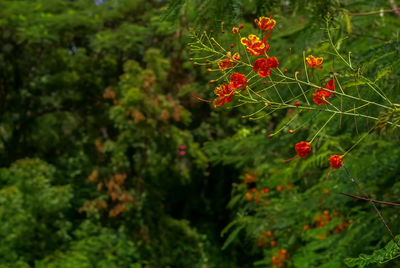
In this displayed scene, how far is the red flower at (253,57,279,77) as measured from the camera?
1.06 m

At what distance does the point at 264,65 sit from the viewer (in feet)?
3.50

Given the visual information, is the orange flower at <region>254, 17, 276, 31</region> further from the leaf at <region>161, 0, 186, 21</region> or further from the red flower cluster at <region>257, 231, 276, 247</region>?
the red flower cluster at <region>257, 231, 276, 247</region>

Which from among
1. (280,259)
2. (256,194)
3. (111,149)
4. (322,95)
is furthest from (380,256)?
(111,149)

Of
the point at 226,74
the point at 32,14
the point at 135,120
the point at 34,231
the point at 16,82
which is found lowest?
the point at 34,231

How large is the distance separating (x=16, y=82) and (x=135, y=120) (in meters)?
2.22

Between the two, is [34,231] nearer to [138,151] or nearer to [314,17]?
[138,151]

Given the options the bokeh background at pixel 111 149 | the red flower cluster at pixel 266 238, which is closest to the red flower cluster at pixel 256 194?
the bokeh background at pixel 111 149

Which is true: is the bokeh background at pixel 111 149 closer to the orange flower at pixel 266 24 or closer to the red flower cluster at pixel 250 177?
the red flower cluster at pixel 250 177

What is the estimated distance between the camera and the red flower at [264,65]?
1061mm

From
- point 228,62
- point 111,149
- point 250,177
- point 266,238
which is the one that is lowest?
point 266,238

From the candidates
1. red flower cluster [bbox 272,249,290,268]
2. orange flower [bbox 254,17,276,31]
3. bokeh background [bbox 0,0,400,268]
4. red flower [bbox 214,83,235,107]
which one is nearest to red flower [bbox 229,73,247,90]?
red flower [bbox 214,83,235,107]

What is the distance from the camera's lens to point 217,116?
7664mm

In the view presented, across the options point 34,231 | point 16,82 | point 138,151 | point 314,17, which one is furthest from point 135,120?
point 314,17

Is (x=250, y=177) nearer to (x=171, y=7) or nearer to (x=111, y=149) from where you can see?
(x=111, y=149)
